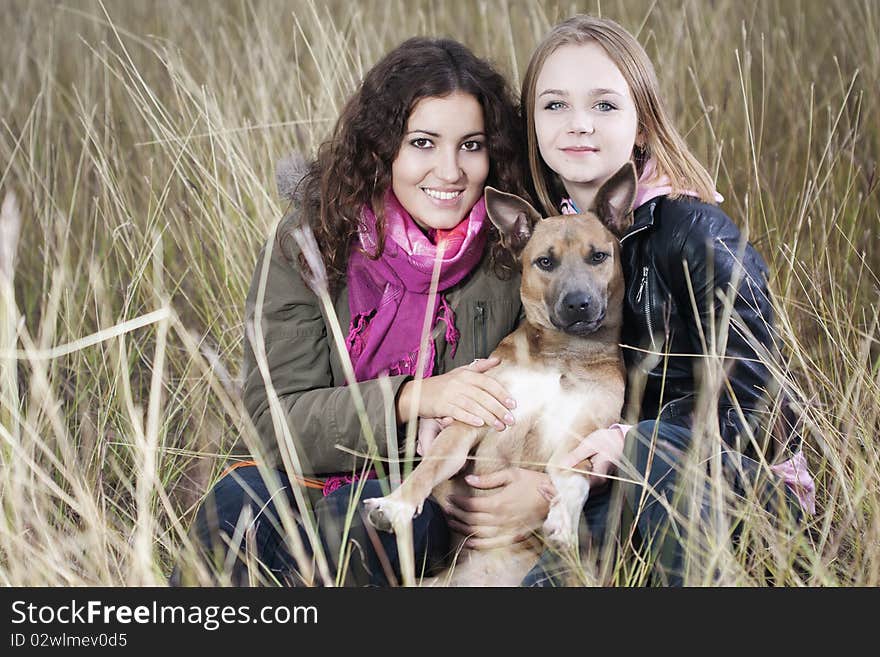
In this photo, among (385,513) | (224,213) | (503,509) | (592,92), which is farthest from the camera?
(224,213)

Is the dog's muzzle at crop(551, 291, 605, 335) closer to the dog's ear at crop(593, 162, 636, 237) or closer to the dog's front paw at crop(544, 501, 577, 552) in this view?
the dog's ear at crop(593, 162, 636, 237)

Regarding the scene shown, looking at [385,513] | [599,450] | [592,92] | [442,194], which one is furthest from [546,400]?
[592,92]

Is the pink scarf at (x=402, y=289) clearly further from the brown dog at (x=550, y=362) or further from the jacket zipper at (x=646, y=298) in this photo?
the jacket zipper at (x=646, y=298)

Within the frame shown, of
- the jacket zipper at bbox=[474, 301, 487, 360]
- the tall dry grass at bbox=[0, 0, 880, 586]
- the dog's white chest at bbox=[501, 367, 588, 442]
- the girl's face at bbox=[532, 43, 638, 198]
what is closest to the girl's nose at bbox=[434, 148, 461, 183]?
the girl's face at bbox=[532, 43, 638, 198]

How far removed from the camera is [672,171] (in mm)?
2982

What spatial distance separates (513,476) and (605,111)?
1121 mm

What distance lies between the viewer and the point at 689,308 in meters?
2.85

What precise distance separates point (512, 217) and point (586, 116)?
0.37m

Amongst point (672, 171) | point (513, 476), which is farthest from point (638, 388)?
point (672, 171)

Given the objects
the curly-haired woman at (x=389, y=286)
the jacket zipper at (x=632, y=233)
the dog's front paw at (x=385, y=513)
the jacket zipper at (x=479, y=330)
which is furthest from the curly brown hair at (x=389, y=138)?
the dog's front paw at (x=385, y=513)

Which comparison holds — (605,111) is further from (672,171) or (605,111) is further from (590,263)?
(590,263)

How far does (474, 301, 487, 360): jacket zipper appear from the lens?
3117mm

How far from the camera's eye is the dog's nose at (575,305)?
2734mm

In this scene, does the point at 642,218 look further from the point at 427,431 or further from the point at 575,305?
the point at 427,431
